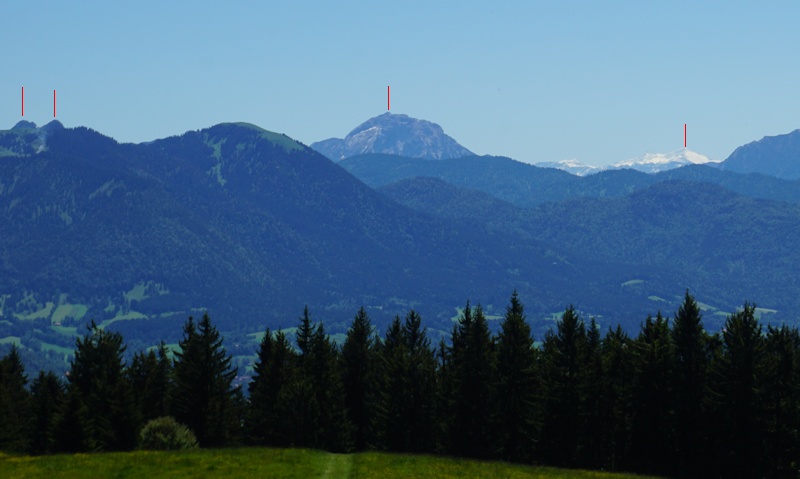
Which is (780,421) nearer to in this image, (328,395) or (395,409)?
(395,409)

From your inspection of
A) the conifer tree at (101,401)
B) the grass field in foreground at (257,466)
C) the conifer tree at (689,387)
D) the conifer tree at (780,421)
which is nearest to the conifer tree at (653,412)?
the conifer tree at (689,387)

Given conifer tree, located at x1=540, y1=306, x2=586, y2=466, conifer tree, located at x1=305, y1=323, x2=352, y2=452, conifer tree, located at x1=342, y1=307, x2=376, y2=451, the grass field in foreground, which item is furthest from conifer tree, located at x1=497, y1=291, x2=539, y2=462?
conifer tree, located at x1=342, y1=307, x2=376, y2=451

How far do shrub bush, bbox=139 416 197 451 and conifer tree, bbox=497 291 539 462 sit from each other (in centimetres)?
2536

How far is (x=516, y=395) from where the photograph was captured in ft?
282

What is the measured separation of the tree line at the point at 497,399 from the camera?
77.0 meters

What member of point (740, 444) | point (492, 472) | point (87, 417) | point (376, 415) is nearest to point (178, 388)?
point (87, 417)

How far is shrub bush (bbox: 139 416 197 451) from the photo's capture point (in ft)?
261

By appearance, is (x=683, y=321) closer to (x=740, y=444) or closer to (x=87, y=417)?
(x=740, y=444)

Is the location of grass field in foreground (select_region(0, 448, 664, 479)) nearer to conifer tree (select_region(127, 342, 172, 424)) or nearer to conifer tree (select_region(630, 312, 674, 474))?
conifer tree (select_region(630, 312, 674, 474))

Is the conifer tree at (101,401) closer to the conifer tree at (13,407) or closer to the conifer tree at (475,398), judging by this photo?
the conifer tree at (13,407)

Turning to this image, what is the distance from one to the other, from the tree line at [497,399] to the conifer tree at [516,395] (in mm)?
118

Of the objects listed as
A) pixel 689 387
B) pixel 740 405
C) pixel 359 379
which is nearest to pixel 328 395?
pixel 359 379

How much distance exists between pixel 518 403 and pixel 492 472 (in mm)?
21992

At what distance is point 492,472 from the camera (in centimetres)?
6366
